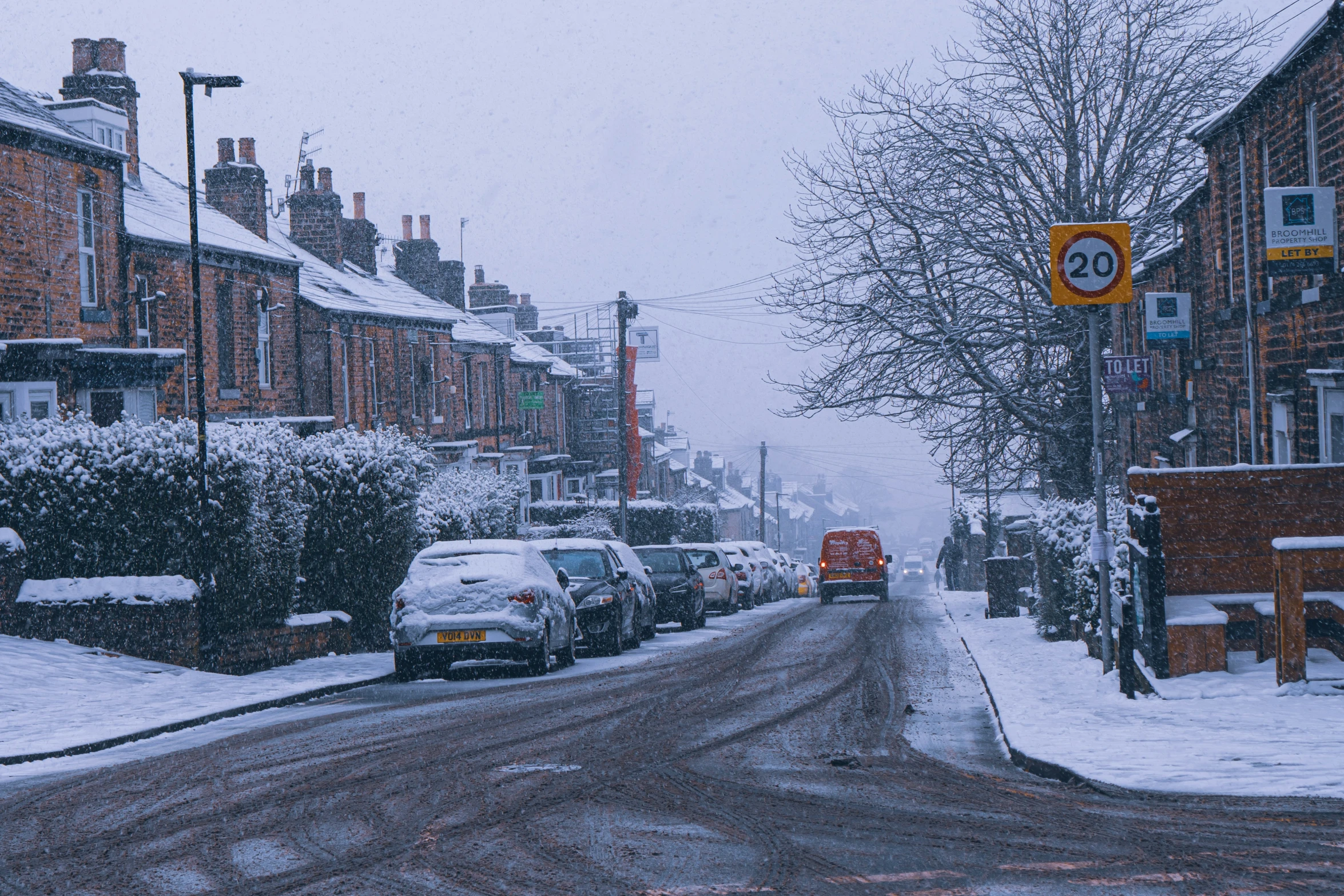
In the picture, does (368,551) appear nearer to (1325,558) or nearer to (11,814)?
(11,814)

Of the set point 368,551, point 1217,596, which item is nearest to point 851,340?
point 368,551

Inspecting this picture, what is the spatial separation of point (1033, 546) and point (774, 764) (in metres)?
10.6

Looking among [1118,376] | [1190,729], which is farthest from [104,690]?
[1118,376]

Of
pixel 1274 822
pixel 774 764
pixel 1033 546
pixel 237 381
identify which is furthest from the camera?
pixel 237 381

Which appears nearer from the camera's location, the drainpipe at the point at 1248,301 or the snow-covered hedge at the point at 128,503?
the snow-covered hedge at the point at 128,503

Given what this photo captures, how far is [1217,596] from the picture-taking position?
12.1m

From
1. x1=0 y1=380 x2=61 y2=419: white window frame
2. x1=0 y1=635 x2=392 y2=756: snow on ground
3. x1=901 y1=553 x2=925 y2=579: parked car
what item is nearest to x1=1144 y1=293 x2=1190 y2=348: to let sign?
x1=0 y1=635 x2=392 y2=756: snow on ground

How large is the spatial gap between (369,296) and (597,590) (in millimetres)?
23304

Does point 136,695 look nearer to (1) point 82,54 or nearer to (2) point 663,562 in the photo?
(2) point 663,562

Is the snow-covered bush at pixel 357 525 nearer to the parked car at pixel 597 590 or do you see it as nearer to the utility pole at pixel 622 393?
the parked car at pixel 597 590

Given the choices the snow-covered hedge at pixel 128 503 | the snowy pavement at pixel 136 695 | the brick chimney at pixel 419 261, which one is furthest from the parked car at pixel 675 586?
the brick chimney at pixel 419 261

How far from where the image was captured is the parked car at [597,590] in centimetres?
1862

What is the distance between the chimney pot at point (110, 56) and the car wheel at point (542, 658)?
1943 cm

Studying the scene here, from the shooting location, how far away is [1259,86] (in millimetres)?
16484
